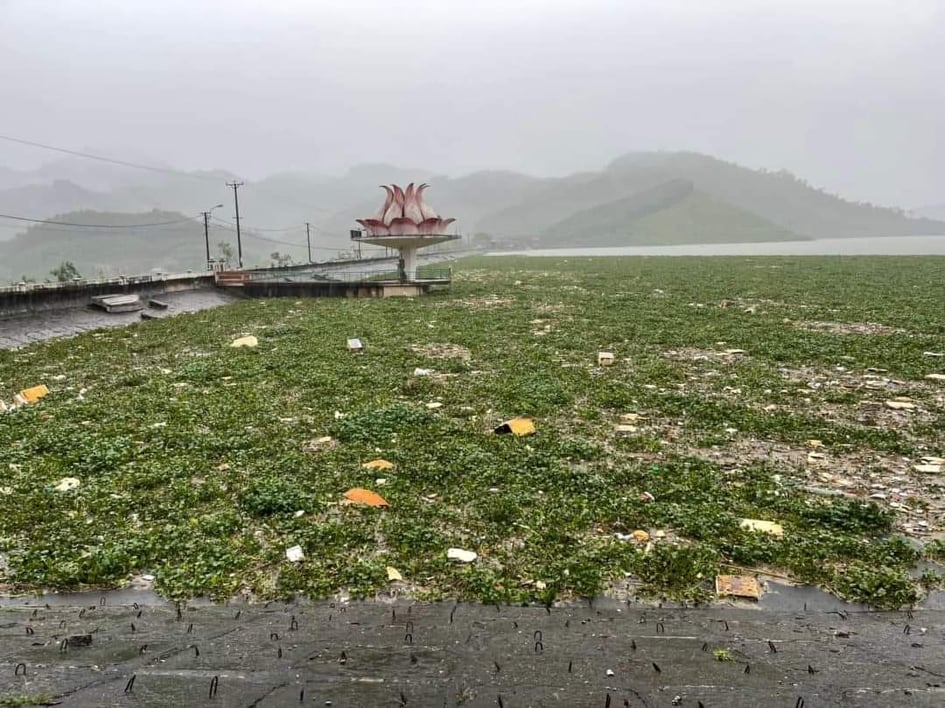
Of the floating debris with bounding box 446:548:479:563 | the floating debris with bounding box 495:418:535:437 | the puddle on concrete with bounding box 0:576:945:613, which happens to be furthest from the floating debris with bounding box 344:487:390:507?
the floating debris with bounding box 495:418:535:437

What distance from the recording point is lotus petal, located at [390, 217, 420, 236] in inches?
1204

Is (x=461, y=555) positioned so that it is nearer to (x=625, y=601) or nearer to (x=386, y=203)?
(x=625, y=601)

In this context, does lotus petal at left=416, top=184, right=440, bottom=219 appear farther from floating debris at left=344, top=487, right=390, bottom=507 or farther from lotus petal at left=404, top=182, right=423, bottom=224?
floating debris at left=344, top=487, right=390, bottom=507

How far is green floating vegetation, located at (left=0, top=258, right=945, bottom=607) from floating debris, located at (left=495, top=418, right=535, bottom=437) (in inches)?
5.3

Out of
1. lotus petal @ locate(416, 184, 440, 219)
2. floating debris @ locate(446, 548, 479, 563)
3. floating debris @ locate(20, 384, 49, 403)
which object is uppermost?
lotus petal @ locate(416, 184, 440, 219)

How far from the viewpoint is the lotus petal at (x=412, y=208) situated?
30781mm

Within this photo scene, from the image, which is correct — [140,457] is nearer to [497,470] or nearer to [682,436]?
[497,470]

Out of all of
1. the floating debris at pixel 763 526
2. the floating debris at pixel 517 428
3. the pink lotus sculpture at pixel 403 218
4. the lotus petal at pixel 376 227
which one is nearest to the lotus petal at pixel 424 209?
the pink lotus sculpture at pixel 403 218

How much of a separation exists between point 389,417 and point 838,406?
5.89 meters

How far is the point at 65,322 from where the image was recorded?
20062mm

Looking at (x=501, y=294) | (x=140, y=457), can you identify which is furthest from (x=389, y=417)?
(x=501, y=294)

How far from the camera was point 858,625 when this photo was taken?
3748 mm

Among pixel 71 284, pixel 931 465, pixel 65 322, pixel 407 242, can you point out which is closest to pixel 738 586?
pixel 931 465

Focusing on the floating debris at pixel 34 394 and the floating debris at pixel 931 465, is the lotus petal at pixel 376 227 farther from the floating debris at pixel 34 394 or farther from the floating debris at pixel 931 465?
the floating debris at pixel 931 465
